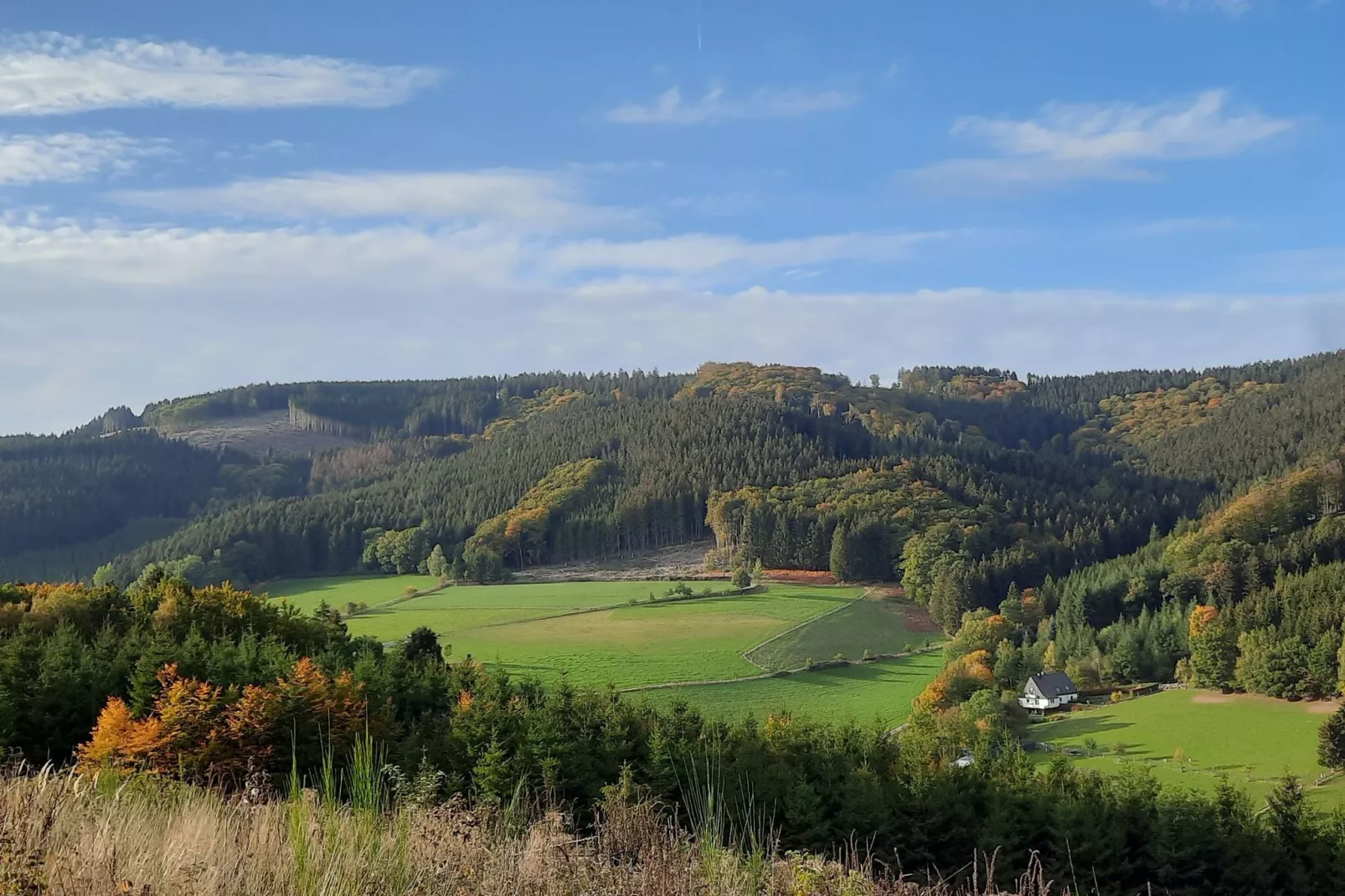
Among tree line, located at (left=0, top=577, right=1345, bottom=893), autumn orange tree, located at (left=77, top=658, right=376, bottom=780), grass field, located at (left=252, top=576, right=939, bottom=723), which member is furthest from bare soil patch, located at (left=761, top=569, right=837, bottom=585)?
autumn orange tree, located at (left=77, top=658, right=376, bottom=780)

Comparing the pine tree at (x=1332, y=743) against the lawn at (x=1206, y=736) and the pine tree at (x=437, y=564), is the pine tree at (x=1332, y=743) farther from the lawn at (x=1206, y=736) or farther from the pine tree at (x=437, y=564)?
the pine tree at (x=437, y=564)

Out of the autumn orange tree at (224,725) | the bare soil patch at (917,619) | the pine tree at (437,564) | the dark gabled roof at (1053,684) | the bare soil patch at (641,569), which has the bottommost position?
the dark gabled roof at (1053,684)

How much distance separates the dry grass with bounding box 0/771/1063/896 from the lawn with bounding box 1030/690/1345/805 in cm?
5456

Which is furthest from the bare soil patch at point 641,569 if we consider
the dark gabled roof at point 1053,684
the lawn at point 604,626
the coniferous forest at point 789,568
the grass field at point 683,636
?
the dark gabled roof at point 1053,684

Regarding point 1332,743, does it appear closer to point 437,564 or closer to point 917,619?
point 917,619

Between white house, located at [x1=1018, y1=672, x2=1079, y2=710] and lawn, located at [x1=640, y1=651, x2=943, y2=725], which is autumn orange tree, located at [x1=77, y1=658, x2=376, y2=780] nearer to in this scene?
lawn, located at [x1=640, y1=651, x2=943, y2=725]

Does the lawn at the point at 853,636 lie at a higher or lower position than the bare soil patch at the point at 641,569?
lower

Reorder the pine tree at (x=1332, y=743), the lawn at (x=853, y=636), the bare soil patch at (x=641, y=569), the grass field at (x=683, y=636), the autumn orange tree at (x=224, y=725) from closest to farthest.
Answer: the autumn orange tree at (x=224, y=725)
the pine tree at (x=1332, y=743)
the grass field at (x=683, y=636)
the lawn at (x=853, y=636)
the bare soil patch at (x=641, y=569)

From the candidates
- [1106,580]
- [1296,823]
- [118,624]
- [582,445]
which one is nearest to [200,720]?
[118,624]

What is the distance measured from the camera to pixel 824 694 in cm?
7269

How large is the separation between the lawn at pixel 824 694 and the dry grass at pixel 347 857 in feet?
190

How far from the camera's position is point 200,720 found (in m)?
21.0

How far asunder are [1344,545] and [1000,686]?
59.1 meters

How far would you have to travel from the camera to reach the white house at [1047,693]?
2872 inches
